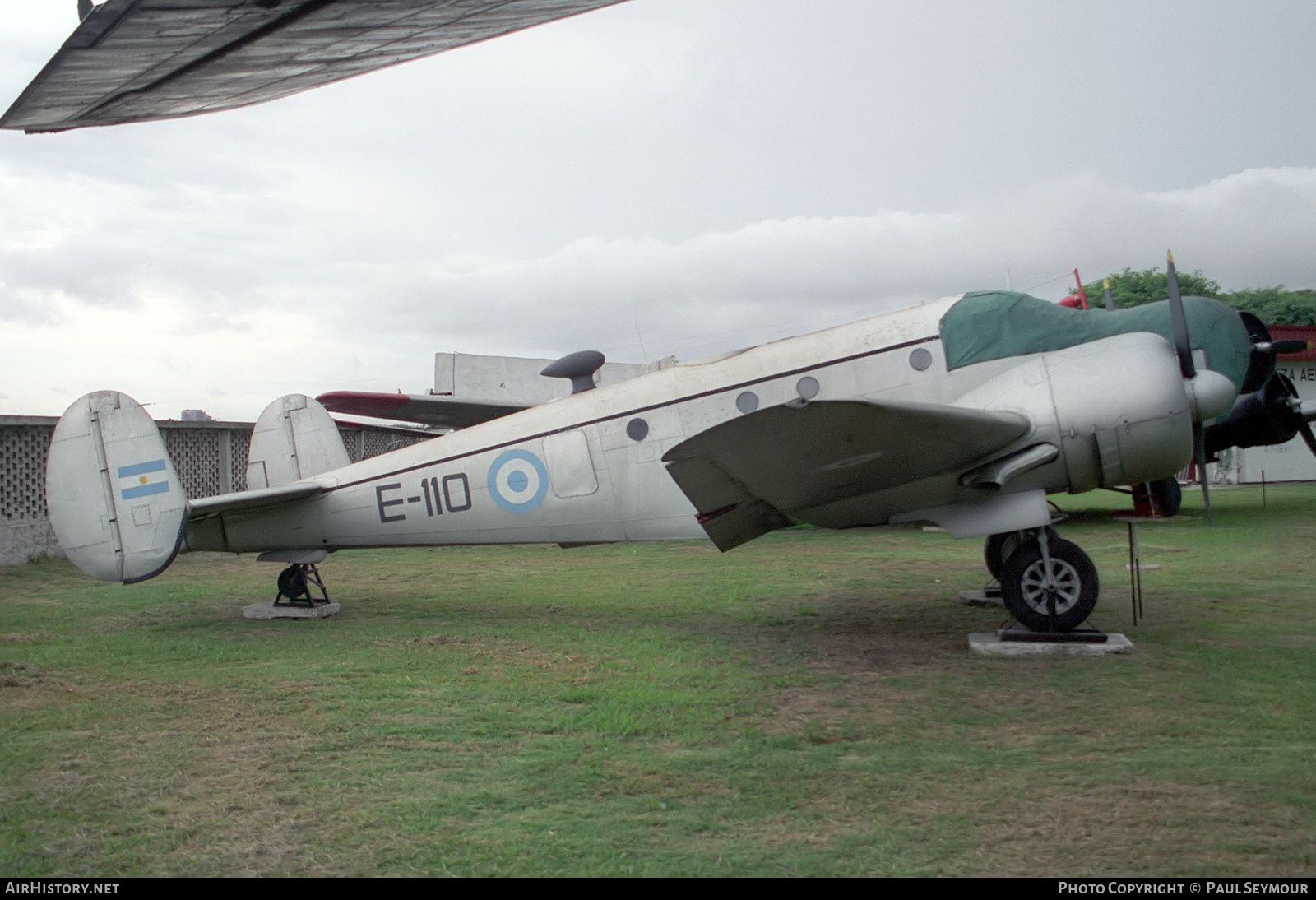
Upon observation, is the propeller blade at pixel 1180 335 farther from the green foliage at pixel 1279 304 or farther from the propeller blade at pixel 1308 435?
the green foliage at pixel 1279 304

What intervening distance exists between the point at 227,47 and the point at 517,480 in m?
4.45

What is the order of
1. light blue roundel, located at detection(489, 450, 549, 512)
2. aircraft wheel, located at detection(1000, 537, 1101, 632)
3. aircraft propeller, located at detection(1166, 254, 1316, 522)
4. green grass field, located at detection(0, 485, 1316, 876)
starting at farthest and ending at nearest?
light blue roundel, located at detection(489, 450, 549, 512) < aircraft propeller, located at detection(1166, 254, 1316, 522) < aircraft wheel, located at detection(1000, 537, 1101, 632) < green grass field, located at detection(0, 485, 1316, 876)

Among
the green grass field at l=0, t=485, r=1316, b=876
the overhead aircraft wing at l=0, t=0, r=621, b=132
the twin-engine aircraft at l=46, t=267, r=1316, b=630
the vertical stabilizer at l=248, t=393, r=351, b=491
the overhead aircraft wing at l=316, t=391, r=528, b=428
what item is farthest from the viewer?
the overhead aircraft wing at l=316, t=391, r=528, b=428

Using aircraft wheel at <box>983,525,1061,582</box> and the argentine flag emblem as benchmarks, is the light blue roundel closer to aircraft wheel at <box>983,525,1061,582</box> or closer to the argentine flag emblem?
the argentine flag emblem

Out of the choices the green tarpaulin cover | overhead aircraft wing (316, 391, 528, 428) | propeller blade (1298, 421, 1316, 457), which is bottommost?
propeller blade (1298, 421, 1316, 457)

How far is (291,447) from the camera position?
A: 33.1 ft

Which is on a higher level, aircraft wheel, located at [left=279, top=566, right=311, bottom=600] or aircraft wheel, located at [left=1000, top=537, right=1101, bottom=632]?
aircraft wheel, located at [left=279, top=566, right=311, bottom=600]

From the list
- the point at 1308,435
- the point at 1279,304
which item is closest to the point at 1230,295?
the point at 1279,304

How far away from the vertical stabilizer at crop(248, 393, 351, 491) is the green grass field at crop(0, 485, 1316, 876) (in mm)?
1672

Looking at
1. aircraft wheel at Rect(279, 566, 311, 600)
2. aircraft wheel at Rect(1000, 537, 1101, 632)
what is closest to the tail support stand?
aircraft wheel at Rect(279, 566, 311, 600)

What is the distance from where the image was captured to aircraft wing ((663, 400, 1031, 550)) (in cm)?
617

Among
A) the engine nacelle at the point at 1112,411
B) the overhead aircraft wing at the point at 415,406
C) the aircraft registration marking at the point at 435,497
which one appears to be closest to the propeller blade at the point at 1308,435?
the engine nacelle at the point at 1112,411

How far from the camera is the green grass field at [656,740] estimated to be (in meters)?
3.52

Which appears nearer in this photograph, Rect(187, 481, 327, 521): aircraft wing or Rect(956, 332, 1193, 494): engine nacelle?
Rect(956, 332, 1193, 494): engine nacelle
